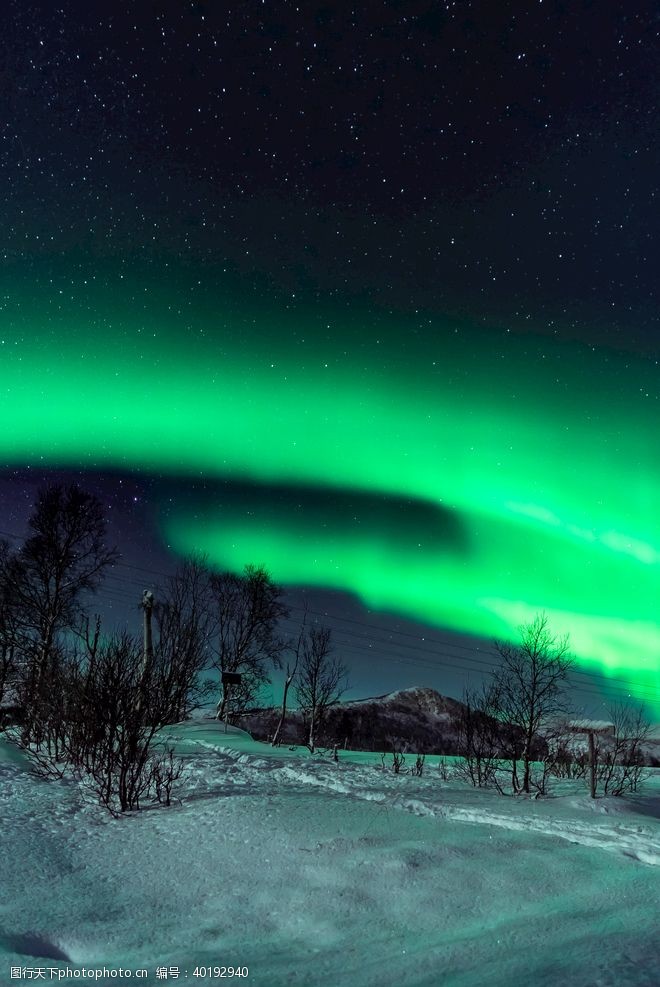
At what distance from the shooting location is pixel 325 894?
17.2 ft

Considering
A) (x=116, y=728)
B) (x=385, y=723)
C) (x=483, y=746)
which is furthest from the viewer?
(x=385, y=723)

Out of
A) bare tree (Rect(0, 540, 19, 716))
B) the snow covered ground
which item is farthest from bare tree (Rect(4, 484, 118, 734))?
the snow covered ground

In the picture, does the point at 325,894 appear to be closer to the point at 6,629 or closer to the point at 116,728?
the point at 116,728

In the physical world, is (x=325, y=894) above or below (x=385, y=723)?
above

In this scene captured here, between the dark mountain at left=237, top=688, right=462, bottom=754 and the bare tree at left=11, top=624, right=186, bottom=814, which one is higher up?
the bare tree at left=11, top=624, right=186, bottom=814

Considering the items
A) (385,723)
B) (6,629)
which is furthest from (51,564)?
(385,723)

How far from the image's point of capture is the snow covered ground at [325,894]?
398 cm

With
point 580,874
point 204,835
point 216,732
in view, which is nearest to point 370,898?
point 580,874

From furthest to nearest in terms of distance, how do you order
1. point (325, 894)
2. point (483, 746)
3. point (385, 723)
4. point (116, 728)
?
point (385, 723) → point (483, 746) → point (116, 728) → point (325, 894)

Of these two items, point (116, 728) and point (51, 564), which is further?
point (51, 564)

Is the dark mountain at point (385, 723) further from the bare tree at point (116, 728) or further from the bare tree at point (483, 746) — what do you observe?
the bare tree at point (116, 728)

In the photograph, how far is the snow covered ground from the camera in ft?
13.0

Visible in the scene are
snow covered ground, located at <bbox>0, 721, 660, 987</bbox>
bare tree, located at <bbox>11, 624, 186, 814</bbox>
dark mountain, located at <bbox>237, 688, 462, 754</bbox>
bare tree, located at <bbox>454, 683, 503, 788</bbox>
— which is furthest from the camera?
dark mountain, located at <bbox>237, 688, 462, 754</bbox>

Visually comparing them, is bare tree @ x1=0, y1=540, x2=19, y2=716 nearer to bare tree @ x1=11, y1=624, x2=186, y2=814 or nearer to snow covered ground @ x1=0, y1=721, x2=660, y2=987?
bare tree @ x1=11, y1=624, x2=186, y2=814
